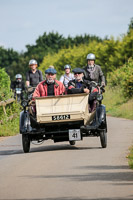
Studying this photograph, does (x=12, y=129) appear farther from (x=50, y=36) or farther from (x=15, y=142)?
(x=50, y=36)

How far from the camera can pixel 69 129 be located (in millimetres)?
13133

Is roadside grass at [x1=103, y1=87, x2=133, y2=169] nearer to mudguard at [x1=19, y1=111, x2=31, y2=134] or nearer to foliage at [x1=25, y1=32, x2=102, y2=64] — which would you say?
mudguard at [x1=19, y1=111, x2=31, y2=134]

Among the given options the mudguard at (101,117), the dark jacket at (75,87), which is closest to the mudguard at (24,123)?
the dark jacket at (75,87)

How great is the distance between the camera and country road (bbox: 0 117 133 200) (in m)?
7.93

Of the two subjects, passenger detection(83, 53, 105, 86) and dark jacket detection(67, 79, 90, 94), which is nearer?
dark jacket detection(67, 79, 90, 94)

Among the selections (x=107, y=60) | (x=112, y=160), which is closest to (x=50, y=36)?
(x=107, y=60)

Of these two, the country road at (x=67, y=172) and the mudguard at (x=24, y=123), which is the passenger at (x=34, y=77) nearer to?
the country road at (x=67, y=172)

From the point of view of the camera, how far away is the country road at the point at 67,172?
793 centimetres

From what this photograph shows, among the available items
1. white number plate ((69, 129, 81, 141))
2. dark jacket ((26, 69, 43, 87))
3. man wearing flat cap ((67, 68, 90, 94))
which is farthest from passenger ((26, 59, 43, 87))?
white number plate ((69, 129, 81, 141))

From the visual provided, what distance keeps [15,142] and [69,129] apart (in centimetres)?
390

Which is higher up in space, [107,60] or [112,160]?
[107,60]

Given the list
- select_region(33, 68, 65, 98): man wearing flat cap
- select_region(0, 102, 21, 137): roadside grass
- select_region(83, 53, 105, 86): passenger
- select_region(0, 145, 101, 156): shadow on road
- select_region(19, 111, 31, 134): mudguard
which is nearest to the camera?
select_region(19, 111, 31, 134): mudguard

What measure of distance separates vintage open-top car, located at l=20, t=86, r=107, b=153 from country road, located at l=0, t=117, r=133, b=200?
36 centimetres

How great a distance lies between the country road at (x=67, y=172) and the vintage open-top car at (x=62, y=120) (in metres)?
0.36
